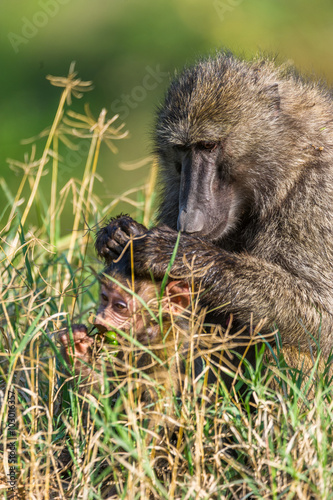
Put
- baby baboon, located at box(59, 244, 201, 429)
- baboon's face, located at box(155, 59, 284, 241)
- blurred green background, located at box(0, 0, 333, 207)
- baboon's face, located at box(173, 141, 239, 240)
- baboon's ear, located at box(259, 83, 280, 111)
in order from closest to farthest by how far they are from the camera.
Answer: baby baboon, located at box(59, 244, 201, 429) < baboon's face, located at box(173, 141, 239, 240) < baboon's face, located at box(155, 59, 284, 241) < baboon's ear, located at box(259, 83, 280, 111) < blurred green background, located at box(0, 0, 333, 207)

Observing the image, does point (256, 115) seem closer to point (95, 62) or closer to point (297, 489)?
point (297, 489)

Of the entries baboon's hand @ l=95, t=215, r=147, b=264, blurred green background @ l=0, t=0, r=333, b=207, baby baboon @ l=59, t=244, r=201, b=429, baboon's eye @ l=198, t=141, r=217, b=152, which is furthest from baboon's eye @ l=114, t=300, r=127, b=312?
blurred green background @ l=0, t=0, r=333, b=207

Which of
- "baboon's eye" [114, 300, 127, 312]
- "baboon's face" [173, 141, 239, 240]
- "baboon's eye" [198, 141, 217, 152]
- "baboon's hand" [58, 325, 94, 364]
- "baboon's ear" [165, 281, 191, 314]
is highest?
"baboon's eye" [198, 141, 217, 152]

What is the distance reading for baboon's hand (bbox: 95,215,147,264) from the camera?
12.0 ft

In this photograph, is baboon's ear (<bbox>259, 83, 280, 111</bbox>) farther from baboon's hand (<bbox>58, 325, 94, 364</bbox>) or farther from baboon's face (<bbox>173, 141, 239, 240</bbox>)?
baboon's hand (<bbox>58, 325, 94, 364</bbox>)

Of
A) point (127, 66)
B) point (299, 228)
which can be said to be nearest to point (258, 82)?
point (299, 228)

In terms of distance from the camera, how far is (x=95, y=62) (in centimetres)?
1078

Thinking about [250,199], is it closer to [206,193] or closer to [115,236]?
[206,193]

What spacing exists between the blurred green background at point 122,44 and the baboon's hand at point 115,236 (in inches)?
233

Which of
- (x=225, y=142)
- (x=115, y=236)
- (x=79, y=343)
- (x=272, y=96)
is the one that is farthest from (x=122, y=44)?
(x=79, y=343)

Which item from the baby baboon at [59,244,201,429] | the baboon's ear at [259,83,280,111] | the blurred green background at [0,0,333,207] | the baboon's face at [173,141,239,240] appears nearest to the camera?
the baby baboon at [59,244,201,429]

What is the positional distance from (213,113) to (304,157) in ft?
1.46

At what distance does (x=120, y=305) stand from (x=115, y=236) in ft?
1.41

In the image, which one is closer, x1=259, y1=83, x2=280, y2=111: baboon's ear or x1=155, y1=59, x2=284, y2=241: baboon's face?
x1=155, y1=59, x2=284, y2=241: baboon's face
